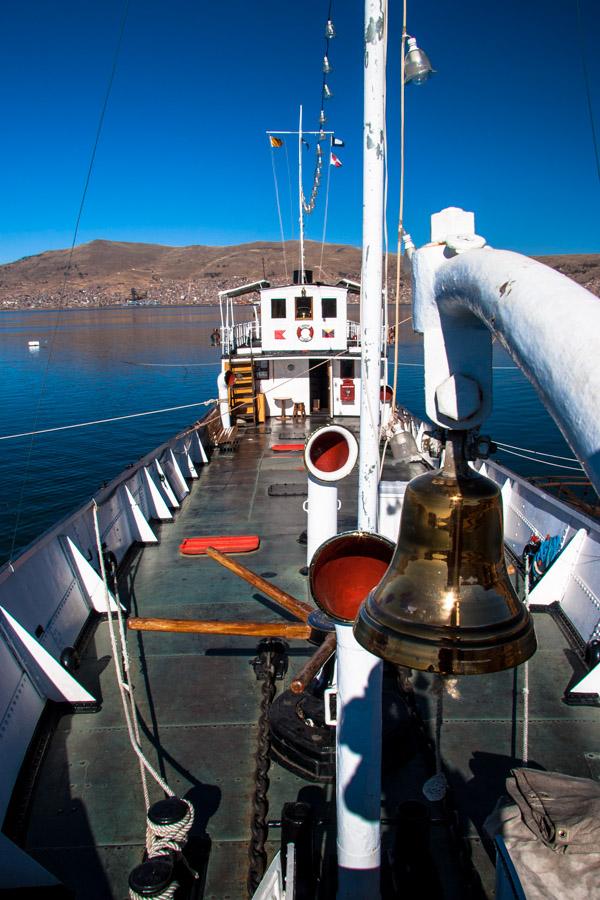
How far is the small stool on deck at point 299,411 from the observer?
2275 centimetres

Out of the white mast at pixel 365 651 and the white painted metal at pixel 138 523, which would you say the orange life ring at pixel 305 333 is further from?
the white mast at pixel 365 651

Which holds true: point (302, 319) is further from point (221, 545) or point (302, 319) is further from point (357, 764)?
point (357, 764)

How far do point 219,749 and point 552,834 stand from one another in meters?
3.45

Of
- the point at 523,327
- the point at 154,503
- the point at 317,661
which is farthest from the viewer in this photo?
the point at 154,503

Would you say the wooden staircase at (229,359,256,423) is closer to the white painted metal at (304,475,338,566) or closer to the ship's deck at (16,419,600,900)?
the ship's deck at (16,419,600,900)

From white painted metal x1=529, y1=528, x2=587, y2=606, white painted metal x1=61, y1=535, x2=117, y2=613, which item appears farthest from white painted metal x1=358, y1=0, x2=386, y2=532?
white painted metal x1=61, y1=535, x2=117, y2=613

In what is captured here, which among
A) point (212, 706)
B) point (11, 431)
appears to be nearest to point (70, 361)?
point (11, 431)

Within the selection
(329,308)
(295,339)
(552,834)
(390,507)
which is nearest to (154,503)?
(390,507)

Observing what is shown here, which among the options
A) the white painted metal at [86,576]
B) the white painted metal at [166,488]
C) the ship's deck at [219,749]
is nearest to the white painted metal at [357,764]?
the ship's deck at [219,749]

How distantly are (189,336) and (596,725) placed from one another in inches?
4438

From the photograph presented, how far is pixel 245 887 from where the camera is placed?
4.45m

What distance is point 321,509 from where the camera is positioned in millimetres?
4988

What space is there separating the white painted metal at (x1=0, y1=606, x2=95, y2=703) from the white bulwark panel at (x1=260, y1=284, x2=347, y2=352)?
54.2 feet

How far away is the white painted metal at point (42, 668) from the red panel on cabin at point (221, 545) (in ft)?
13.6
